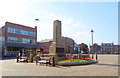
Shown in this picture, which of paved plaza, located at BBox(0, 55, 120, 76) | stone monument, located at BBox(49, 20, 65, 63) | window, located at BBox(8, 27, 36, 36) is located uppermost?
window, located at BBox(8, 27, 36, 36)

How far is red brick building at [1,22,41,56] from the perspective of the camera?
4678 cm

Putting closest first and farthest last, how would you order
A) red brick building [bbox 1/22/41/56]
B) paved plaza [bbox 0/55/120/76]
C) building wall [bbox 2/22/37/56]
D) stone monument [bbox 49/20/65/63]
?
paved plaza [bbox 0/55/120/76]
stone monument [bbox 49/20/65/63]
red brick building [bbox 1/22/41/56]
building wall [bbox 2/22/37/56]

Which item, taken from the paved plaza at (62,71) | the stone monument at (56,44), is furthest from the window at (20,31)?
the paved plaza at (62,71)

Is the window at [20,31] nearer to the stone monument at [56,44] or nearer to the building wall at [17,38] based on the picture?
the building wall at [17,38]

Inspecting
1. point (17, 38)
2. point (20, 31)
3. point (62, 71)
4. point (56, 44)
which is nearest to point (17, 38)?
point (17, 38)

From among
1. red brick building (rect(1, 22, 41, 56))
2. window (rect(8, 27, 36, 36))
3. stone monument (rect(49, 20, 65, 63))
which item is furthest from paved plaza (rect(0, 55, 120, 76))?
window (rect(8, 27, 36, 36))

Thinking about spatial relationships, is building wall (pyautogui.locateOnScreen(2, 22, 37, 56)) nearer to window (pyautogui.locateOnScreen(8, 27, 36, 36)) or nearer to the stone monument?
window (pyautogui.locateOnScreen(8, 27, 36, 36))

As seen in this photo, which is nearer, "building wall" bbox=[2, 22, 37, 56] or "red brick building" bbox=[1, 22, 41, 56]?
"red brick building" bbox=[1, 22, 41, 56]

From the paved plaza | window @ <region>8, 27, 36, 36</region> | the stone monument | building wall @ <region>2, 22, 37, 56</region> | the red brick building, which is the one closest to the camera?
the paved plaza

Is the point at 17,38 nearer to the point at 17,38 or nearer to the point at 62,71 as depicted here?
the point at 17,38

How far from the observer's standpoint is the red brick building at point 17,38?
153 feet

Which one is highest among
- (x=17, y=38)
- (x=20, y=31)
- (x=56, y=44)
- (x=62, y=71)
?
(x=20, y=31)

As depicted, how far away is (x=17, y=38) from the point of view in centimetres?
5100

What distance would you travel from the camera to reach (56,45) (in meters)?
17.8
